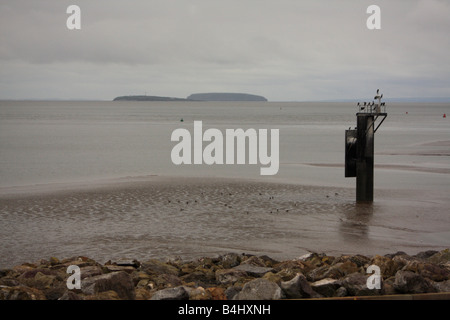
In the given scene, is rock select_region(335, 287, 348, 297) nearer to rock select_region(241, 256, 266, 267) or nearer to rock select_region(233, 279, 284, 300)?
rock select_region(233, 279, 284, 300)

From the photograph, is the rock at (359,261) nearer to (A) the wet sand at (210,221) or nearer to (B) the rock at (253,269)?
(B) the rock at (253,269)

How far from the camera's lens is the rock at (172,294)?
414 inches

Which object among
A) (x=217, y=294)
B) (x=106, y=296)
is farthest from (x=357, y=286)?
(x=106, y=296)

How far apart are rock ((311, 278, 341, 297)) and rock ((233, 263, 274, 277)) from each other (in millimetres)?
1872

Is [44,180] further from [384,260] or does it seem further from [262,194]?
[384,260]

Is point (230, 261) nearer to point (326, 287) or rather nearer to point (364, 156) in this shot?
point (326, 287)

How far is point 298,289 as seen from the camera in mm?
11234

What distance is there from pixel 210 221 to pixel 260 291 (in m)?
11.6

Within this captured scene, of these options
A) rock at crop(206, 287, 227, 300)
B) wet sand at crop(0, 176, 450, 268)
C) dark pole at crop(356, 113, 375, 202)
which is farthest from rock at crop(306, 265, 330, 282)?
dark pole at crop(356, 113, 375, 202)

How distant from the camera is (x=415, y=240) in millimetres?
19750

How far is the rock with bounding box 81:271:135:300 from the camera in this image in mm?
11062

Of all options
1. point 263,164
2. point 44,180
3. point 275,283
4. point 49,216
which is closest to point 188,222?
point 49,216

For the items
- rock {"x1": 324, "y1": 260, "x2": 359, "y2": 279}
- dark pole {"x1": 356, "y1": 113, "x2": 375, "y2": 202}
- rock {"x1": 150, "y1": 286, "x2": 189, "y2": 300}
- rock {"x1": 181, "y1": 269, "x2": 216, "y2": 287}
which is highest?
dark pole {"x1": 356, "y1": 113, "x2": 375, "y2": 202}
